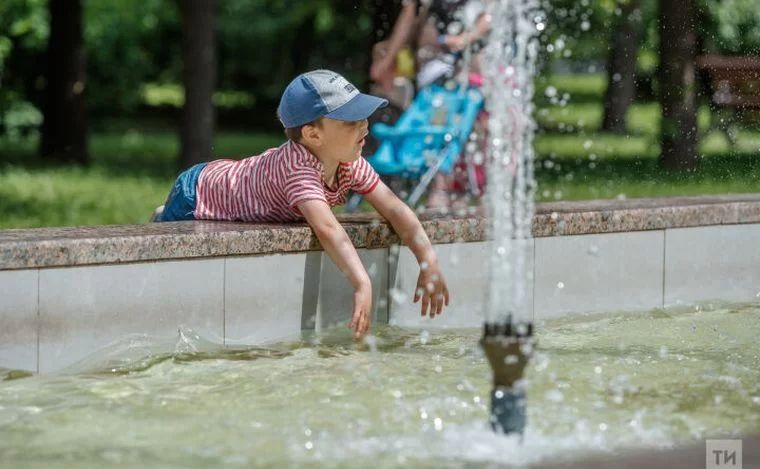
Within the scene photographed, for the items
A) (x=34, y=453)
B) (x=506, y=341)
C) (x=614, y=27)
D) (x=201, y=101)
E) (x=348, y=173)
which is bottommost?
(x=34, y=453)

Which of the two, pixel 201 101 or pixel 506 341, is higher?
pixel 201 101

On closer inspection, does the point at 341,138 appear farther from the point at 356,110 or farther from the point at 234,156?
the point at 234,156

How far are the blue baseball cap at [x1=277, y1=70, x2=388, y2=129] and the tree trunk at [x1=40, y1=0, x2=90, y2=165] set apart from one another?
12976 millimetres

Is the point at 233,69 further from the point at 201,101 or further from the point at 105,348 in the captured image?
the point at 105,348

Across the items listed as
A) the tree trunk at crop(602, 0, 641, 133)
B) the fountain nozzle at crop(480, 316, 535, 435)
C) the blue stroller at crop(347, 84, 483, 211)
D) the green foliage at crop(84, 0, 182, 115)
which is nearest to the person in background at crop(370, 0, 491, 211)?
the blue stroller at crop(347, 84, 483, 211)

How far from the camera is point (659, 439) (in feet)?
13.7

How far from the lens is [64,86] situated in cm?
1892

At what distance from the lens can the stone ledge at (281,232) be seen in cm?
513

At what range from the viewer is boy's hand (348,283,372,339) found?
5.39m

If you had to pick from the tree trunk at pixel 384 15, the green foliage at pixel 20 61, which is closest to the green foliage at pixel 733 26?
the tree trunk at pixel 384 15

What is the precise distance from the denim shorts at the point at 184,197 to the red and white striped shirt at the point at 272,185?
37 millimetres

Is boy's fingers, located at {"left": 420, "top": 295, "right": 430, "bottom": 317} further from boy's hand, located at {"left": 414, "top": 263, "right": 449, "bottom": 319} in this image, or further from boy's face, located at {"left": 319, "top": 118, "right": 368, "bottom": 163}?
boy's face, located at {"left": 319, "top": 118, "right": 368, "bottom": 163}

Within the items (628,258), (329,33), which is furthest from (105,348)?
(329,33)

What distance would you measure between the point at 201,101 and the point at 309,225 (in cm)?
1016
